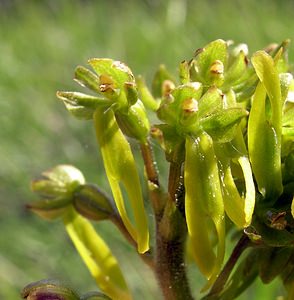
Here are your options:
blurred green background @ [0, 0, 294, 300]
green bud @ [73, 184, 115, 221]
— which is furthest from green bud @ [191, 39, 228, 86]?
blurred green background @ [0, 0, 294, 300]

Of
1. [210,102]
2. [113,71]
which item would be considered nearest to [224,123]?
[210,102]

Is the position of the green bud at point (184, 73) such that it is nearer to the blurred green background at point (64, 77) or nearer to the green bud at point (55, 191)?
the green bud at point (55, 191)

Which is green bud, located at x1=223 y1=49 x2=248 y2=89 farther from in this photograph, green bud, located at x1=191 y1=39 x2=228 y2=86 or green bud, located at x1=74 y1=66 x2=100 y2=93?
green bud, located at x1=74 y1=66 x2=100 y2=93

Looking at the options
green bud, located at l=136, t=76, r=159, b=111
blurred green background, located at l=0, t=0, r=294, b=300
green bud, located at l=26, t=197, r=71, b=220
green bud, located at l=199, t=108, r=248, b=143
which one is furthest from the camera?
blurred green background, located at l=0, t=0, r=294, b=300

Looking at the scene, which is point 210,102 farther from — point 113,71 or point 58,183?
point 58,183

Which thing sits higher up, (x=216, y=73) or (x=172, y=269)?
(x=216, y=73)

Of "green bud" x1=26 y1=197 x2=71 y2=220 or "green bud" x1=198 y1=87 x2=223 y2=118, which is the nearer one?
"green bud" x1=198 y1=87 x2=223 y2=118

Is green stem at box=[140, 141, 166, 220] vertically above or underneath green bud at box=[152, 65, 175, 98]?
underneath

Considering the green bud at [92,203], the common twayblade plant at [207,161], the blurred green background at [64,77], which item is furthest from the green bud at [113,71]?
the blurred green background at [64,77]
